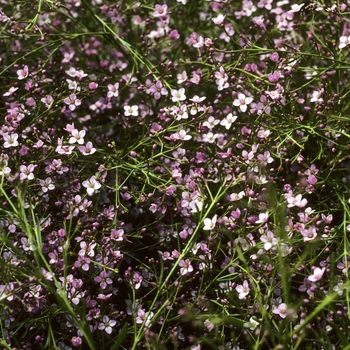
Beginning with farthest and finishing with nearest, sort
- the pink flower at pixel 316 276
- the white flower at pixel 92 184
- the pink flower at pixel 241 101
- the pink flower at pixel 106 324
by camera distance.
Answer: the pink flower at pixel 241 101, the white flower at pixel 92 184, the pink flower at pixel 106 324, the pink flower at pixel 316 276

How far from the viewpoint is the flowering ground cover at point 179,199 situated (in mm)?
1464

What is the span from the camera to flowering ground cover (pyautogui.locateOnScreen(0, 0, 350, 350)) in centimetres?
146

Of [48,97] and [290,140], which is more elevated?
[48,97]

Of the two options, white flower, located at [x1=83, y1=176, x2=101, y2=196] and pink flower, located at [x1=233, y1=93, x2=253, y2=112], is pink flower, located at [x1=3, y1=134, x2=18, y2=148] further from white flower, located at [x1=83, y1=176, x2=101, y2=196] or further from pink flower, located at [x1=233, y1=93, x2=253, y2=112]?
pink flower, located at [x1=233, y1=93, x2=253, y2=112]

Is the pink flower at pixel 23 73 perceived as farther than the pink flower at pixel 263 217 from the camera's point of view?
Yes

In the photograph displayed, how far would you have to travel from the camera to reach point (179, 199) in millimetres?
1665

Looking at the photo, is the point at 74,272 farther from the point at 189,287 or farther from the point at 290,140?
the point at 290,140

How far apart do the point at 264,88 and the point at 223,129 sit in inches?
7.7

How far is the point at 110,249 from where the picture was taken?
1544 millimetres

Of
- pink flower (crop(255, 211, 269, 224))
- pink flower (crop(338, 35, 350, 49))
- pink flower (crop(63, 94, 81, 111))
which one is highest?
pink flower (crop(338, 35, 350, 49))

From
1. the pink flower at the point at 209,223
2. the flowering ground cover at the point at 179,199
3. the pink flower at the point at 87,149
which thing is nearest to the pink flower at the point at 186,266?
the flowering ground cover at the point at 179,199

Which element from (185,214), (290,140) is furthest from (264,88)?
(185,214)

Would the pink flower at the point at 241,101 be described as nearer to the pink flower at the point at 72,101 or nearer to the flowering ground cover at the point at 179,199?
the flowering ground cover at the point at 179,199

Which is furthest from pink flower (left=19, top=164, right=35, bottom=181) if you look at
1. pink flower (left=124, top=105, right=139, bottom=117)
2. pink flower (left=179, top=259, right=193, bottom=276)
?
pink flower (left=179, top=259, right=193, bottom=276)
